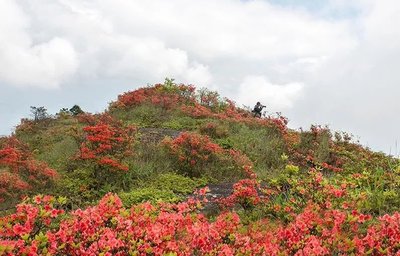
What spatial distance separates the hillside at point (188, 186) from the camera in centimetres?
677

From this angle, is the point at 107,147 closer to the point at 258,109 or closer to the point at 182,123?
the point at 182,123

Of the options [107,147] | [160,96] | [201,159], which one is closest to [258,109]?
[160,96]

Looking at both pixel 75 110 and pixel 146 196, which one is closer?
pixel 146 196

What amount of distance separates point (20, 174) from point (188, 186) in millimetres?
4380

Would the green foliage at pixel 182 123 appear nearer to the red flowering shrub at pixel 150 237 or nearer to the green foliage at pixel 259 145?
the green foliage at pixel 259 145

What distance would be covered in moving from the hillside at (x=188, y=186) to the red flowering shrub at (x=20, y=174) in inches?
1.4

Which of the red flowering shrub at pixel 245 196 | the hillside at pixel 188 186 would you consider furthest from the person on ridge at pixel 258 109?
the red flowering shrub at pixel 245 196

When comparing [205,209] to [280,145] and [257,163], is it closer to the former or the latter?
[257,163]

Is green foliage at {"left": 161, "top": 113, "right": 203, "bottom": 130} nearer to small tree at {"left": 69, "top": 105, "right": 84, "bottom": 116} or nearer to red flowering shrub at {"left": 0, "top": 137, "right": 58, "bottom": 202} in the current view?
red flowering shrub at {"left": 0, "top": 137, "right": 58, "bottom": 202}

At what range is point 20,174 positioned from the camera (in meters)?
14.5

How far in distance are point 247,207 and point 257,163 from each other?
653 centimetres

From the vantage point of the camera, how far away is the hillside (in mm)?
6773

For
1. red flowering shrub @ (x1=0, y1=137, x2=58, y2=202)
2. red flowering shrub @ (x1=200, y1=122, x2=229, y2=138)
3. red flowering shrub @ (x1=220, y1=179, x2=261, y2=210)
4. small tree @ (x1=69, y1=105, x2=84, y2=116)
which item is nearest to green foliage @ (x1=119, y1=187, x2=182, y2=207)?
red flowering shrub @ (x1=220, y1=179, x2=261, y2=210)

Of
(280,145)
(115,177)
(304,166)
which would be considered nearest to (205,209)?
(115,177)
